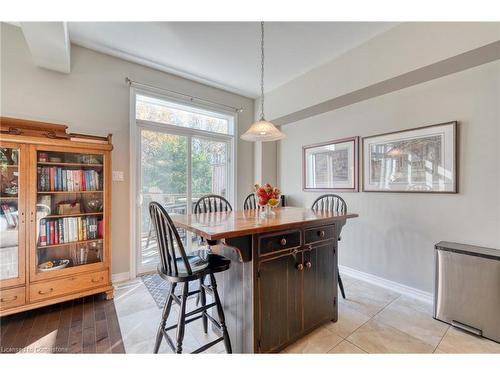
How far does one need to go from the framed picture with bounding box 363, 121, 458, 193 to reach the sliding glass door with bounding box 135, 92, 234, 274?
6.92ft

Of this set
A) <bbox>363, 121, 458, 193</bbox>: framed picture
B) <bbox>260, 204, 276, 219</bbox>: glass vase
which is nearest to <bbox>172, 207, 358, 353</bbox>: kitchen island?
<bbox>260, 204, 276, 219</bbox>: glass vase

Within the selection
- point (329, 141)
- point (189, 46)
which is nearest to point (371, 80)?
point (329, 141)

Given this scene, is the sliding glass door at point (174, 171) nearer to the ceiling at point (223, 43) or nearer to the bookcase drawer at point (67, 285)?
the bookcase drawer at point (67, 285)

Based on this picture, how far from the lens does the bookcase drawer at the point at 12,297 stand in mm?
1847

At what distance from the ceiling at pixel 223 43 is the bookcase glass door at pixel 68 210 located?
1.29 metres

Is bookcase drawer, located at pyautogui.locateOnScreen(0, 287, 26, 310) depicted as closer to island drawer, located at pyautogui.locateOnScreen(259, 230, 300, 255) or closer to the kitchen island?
the kitchen island

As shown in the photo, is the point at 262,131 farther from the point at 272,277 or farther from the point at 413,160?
the point at 413,160

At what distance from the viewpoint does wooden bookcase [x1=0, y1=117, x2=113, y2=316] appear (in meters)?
1.92

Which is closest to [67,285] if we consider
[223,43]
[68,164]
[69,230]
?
[69,230]

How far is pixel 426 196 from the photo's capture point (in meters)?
2.32

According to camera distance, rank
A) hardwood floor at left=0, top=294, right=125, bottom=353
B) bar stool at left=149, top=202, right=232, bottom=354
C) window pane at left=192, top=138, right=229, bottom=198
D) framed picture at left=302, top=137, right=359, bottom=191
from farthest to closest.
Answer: window pane at left=192, top=138, right=229, bottom=198
framed picture at left=302, top=137, right=359, bottom=191
hardwood floor at left=0, top=294, right=125, bottom=353
bar stool at left=149, top=202, right=232, bottom=354
